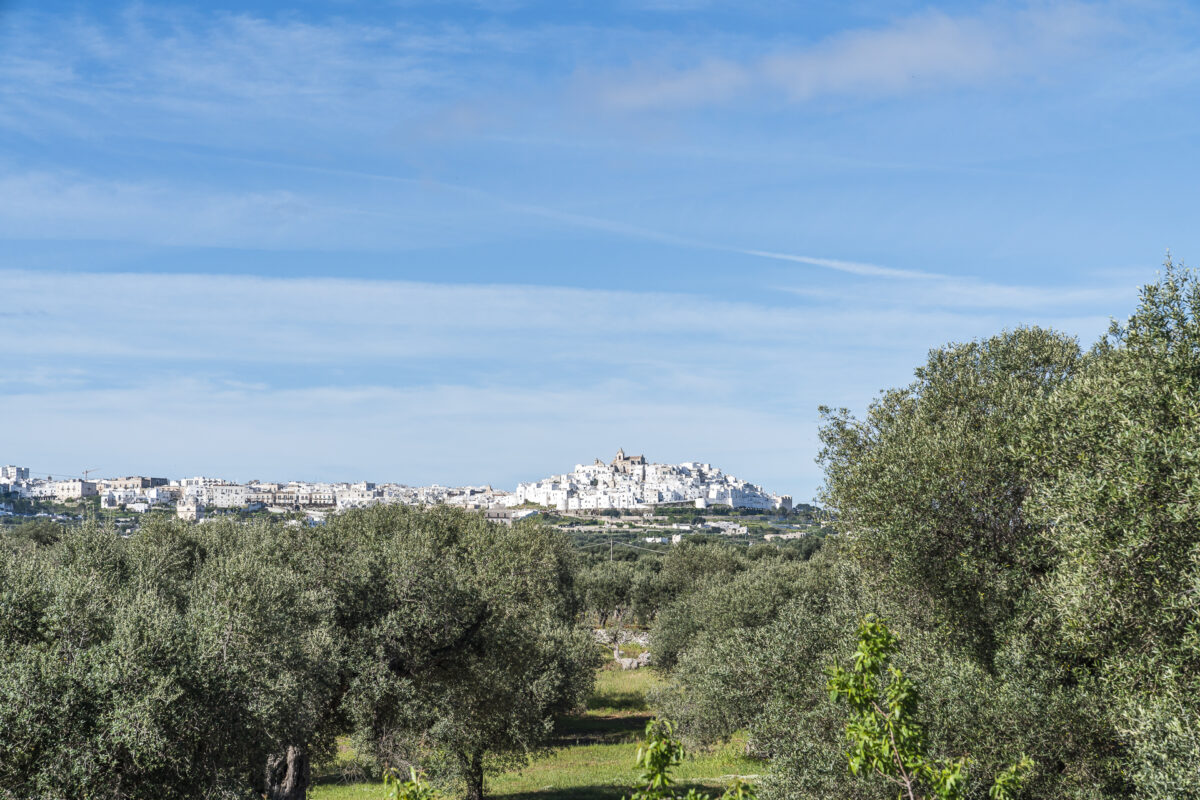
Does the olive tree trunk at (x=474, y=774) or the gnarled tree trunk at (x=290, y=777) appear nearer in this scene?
the gnarled tree trunk at (x=290, y=777)

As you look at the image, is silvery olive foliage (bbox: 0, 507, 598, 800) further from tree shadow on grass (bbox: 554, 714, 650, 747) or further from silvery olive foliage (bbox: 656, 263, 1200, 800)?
silvery olive foliage (bbox: 656, 263, 1200, 800)

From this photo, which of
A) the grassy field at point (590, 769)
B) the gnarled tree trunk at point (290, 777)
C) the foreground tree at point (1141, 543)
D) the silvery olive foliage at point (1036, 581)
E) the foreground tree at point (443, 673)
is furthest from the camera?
the grassy field at point (590, 769)

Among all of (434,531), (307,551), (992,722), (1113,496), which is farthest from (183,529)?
(1113,496)

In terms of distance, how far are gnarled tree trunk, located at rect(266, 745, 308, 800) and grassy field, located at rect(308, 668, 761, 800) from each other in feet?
26.4

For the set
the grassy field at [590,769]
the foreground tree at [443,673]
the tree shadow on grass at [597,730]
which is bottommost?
the tree shadow on grass at [597,730]

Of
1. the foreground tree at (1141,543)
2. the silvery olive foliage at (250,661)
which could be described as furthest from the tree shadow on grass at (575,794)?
the foreground tree at (1141,543)

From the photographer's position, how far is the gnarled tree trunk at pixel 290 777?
1079 inches

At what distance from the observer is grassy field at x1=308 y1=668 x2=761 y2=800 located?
37.0m

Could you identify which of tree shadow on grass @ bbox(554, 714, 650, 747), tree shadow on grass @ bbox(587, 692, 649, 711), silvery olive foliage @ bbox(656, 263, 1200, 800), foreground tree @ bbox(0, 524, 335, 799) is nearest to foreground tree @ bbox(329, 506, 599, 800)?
foreground tree @ bbox(0, 524, 335, 799)

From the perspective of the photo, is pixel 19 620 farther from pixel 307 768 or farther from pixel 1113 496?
pixel 1113 496

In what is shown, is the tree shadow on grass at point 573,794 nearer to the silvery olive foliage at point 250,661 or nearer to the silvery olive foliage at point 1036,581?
the silvery olive foliage at point 250,661

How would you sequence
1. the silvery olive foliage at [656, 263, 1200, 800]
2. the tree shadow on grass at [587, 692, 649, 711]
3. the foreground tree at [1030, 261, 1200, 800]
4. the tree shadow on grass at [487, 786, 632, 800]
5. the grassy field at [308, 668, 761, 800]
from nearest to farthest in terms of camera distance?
the foreground tree at [1030, 261, 1200, 800] → the silvery olive foliage at [656, 263, 1200, 800] → the tree shadow on grass at [487, 786, 632, 800] → the grassy field at [308, 668, 761, 800] → the tree shadow on grass at [587, 692, 649, 711]

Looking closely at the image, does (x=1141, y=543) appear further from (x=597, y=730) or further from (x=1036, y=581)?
(x=597, y=730)

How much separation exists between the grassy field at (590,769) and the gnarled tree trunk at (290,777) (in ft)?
26.4
